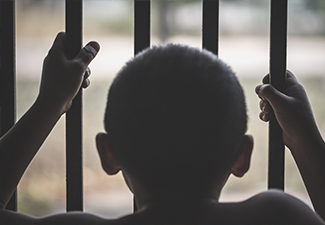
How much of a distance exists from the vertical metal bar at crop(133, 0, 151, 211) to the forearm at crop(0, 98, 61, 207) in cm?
26

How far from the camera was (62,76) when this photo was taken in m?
0.75

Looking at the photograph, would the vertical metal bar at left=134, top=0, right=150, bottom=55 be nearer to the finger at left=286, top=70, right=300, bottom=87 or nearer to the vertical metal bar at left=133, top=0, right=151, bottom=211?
the vertical metal bar at left=133, top=0, right=151, bottom=211

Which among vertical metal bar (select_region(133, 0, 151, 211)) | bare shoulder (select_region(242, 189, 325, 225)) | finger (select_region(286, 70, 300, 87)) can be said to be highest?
vertical metal bar (select_region(133, 0, 151, 211))

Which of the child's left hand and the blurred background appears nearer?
the child's left hand

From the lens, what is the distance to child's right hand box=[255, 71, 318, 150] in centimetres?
71

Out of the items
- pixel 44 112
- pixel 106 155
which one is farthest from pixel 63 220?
pixel 44 112

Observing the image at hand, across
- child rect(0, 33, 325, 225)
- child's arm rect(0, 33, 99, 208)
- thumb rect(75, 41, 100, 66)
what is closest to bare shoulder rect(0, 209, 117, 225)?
child rect(0, 33, 325, 225)

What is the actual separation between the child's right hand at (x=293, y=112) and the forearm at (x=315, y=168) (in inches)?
0.4

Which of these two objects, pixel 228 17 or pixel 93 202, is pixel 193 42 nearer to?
pixel 228 17

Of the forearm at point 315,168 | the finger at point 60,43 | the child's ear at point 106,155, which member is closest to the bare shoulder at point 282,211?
the forearm at point 315,168

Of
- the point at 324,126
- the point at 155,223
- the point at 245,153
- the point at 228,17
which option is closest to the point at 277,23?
the point at 245,153

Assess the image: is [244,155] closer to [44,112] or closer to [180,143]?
[180,143]

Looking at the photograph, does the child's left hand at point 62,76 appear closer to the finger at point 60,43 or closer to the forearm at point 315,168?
the finger at point 60,43

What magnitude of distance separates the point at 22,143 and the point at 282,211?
57 cm
